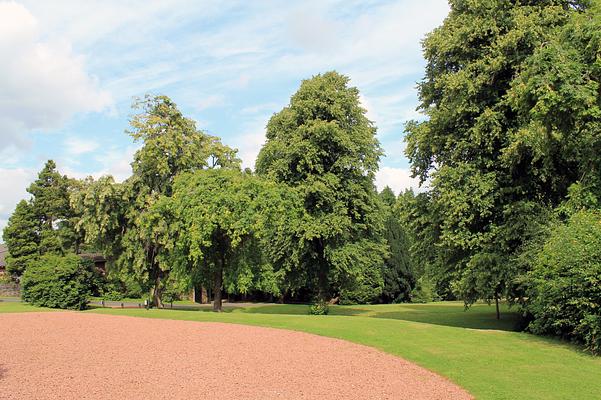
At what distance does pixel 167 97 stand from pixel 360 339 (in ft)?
85.1

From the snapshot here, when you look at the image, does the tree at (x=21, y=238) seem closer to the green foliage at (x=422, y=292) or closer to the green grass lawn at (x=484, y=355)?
the green grass lawn at (x=484, y=355)

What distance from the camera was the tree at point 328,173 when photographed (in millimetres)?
31766

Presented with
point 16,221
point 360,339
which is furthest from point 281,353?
point 16,221

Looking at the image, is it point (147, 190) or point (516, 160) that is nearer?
point (516, 160)

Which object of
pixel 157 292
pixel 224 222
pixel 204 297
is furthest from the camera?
pixel 204 297

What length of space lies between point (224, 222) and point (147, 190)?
1040cm

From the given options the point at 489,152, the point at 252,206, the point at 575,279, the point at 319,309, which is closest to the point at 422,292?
the point at 319,309

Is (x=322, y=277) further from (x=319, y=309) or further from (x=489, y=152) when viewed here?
(x=489, y=152)

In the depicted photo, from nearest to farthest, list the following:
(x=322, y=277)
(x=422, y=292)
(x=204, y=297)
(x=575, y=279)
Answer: (x=575, y=279)
(x=322, y=277)
(x=204, y=297)
(x=422, y=292)

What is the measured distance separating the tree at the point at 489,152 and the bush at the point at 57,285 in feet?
78.5

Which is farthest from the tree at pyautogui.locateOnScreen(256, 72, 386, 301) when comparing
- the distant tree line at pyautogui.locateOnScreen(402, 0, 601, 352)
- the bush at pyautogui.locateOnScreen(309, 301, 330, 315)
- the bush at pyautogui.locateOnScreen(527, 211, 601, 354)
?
the bush at pyautogui.locateOnScreen(527, 211, 601, 354)

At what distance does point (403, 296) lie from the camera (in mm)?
59375

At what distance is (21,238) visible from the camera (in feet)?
158

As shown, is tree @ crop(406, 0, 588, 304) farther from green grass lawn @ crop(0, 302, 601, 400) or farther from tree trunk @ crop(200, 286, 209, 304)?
tree trunk @ crop(200, 286, 209, 304)
